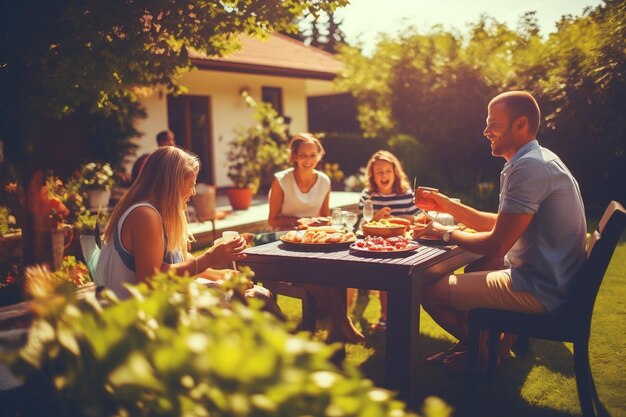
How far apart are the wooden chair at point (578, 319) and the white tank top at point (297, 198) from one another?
236 centimetres

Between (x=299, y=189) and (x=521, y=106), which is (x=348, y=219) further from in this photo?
(x=521, y=106)

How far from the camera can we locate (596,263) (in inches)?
113

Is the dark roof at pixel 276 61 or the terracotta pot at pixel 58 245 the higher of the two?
the dark roof at pixel 276 61

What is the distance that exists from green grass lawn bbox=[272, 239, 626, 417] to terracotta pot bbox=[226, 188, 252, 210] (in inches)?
230

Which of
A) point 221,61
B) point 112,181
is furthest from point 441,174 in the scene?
point 112,181

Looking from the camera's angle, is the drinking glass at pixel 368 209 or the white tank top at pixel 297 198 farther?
the white tank top at pixel 297 198

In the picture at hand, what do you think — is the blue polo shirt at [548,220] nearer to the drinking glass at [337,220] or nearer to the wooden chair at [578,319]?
the wooden chair at [578,319]

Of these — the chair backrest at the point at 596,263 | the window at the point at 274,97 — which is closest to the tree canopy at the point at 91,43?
the chair backrest at the point at 596,263

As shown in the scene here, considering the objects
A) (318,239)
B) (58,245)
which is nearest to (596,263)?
(318,239)

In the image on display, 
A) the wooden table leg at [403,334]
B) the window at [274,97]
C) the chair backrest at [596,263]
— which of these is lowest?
the wooden table leg at [403,334]

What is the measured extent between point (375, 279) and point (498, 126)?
3.82 ft

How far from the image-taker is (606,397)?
335 cm

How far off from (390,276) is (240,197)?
785 centimetres

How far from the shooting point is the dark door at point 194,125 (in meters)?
13.1
